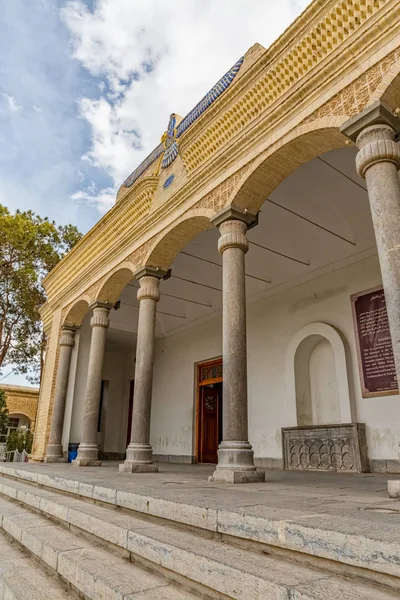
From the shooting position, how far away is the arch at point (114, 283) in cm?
847

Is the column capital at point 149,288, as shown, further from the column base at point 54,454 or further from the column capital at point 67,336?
the column base at point 54,454

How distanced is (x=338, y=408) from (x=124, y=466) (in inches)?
161

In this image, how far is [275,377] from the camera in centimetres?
916

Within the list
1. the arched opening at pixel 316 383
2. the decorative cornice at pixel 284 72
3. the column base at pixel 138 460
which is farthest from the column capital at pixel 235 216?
the arched opening at pixel 316 383

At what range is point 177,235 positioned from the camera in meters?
7.06

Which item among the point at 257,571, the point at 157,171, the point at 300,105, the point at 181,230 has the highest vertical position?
the point at 157,171

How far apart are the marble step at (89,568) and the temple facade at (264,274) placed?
1922mm

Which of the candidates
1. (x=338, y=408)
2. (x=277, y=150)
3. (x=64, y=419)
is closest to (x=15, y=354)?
(x=64, y=419)

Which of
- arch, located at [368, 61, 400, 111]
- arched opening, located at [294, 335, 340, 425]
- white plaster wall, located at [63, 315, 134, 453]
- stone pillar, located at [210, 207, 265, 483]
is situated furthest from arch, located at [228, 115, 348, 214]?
white plaster wall, located at [63, 315, 134, 453]

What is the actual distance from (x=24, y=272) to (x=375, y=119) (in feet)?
45.1

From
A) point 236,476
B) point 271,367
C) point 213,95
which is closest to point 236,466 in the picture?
point 236,476

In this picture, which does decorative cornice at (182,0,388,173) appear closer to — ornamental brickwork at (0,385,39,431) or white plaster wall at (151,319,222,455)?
white plaster wall at (151,319,222,455)

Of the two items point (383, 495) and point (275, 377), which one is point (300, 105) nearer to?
point (383, 495)

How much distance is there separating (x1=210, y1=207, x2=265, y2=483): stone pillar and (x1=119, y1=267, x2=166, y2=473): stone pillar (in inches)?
79.0
